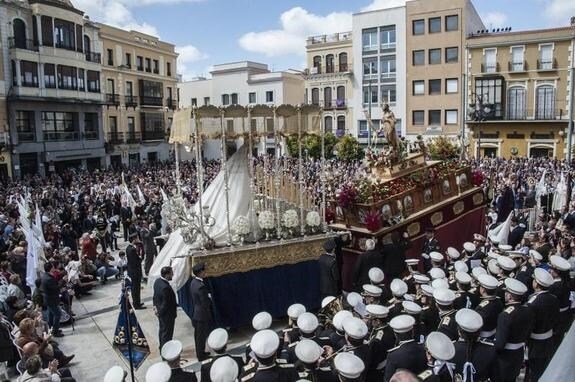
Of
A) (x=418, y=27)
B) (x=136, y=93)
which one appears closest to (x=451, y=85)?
(x=418, y=27)

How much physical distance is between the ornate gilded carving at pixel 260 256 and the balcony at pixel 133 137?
38.5 metres

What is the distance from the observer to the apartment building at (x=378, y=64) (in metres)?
45.0

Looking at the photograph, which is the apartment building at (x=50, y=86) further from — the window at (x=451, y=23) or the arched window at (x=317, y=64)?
the window at (x=451, y=23)

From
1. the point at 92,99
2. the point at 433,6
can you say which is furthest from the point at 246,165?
the point at 433,6

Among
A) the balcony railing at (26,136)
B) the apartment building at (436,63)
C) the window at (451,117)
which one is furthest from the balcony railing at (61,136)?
the window at (451,117)

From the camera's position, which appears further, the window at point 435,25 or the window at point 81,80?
the window at point 435,25

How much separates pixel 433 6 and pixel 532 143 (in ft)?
46.6

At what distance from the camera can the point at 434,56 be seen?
1710 inches

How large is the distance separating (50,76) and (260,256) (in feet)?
106

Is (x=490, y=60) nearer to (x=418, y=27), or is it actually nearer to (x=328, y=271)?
(x=418, y=27)

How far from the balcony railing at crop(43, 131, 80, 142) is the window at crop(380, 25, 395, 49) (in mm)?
27530

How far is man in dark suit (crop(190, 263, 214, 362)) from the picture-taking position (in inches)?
337

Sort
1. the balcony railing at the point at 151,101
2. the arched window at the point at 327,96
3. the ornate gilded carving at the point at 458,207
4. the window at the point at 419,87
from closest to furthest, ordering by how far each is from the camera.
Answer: the ornate gilded carving at the point at 458,207, the window at the point at 419,87, the balcony railing at the point at 151,101, the arched window at the point at 327,96

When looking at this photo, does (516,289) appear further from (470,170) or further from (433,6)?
(433,6)
